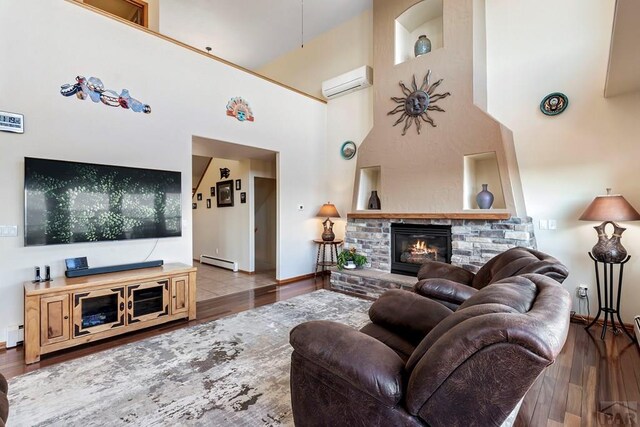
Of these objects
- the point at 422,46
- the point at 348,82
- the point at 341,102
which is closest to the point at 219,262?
the point at 341,102

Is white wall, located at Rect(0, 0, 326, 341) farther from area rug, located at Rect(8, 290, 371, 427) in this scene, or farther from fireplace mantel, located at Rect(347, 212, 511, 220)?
fireplace mantel, located at Rect(347, 212, 511, 220)

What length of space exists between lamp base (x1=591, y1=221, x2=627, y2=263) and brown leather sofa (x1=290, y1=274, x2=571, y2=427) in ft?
7.63

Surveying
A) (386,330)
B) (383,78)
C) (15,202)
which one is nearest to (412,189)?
(383,78)

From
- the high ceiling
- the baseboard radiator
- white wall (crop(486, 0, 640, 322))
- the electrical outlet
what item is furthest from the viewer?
the baseboard radiator

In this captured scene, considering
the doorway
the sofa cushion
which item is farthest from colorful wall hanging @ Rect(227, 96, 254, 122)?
the sofa cushion

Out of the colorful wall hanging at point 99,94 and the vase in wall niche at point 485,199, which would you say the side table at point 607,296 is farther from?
the colorful wall hanging at point 99,94

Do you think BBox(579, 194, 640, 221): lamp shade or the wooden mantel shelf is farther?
the wooden mantel shelf

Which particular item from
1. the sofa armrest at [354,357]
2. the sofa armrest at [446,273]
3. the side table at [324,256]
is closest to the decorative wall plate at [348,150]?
the side table at [324,256]

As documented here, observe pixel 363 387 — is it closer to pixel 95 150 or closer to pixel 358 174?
pixel 95 150

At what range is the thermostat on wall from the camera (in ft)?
9.03

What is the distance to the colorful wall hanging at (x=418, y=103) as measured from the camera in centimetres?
437

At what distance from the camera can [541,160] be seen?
3.73m

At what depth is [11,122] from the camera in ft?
9.16

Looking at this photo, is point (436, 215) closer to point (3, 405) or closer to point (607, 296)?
point (607, 296)
